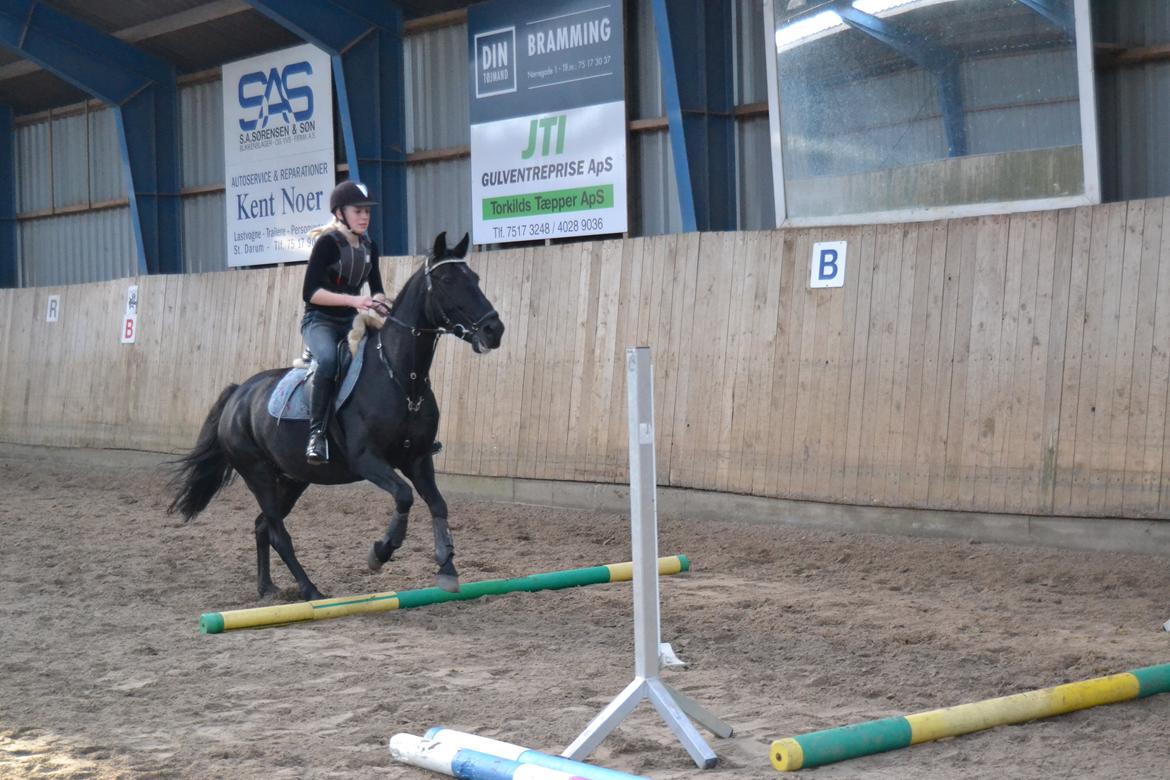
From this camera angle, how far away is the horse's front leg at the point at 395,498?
326 inches

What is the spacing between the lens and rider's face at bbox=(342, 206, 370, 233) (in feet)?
27.9

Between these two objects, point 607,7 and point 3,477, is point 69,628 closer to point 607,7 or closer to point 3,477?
point 607,7

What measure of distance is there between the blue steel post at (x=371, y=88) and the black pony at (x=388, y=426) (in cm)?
873

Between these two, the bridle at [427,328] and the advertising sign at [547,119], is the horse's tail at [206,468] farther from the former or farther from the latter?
the advertising sign at [547,119]

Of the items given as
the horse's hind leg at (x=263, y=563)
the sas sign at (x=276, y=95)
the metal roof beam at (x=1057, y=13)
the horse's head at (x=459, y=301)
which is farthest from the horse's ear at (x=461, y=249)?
the sas sign at (x=276, y=95)

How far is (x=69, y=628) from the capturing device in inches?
318

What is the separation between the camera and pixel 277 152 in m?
19.9

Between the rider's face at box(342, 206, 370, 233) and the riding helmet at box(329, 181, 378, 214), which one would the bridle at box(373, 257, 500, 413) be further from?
the riding helmet at box(329, 181, 378, 214)

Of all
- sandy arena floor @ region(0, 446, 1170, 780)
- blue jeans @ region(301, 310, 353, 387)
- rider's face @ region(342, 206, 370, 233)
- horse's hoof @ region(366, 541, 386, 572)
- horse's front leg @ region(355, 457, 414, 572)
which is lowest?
sandy arena floor @ region(0, 446, 1170, 780)

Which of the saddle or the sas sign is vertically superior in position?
the sas sign

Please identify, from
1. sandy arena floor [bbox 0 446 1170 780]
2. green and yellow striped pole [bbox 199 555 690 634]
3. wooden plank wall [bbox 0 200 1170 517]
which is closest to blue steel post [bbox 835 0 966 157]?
wooden plank wall [bbox 0 200 1170 517]

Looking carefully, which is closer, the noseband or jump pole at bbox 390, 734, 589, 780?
jump pole at bbox 390, 734, 589, 780

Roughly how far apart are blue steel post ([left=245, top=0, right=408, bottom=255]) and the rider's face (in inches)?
372

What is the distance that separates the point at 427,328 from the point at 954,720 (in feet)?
14.3
